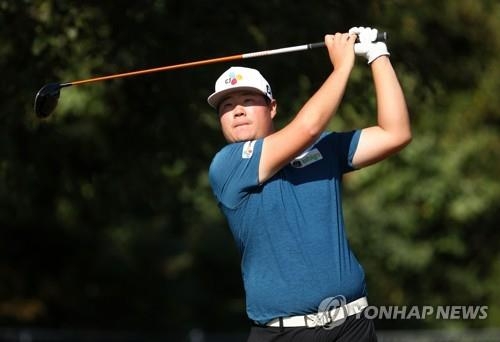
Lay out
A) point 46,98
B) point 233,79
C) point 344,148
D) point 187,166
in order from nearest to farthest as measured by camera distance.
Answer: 1. point 344,148
2. point 233,79
3. point 46,98
4. point 187,166

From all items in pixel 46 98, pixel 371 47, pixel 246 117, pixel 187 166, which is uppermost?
pixel 187 166

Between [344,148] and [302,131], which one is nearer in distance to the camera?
[302,131]

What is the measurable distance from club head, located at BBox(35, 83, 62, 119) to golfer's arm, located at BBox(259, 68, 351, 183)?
6.30 feet

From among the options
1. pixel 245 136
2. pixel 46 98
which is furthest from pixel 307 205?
pixel 46 98

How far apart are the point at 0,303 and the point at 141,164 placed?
27.5ft

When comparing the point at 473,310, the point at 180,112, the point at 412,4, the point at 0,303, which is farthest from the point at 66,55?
the point at 0,303

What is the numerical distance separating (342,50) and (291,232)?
83 cm

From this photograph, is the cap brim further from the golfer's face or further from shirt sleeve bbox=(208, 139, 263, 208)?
shirt sleeve bbox=(208, 139, 263, 208)

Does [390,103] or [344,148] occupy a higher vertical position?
[390,103]

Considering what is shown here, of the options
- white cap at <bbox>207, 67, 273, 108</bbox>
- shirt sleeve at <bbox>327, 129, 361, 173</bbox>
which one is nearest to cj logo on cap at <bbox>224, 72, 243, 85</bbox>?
white cap at <bbox>207, 67, 273, 108</bbox>

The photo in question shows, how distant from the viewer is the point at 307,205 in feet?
17.3

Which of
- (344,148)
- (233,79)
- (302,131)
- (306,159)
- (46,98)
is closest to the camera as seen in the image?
(302,131)

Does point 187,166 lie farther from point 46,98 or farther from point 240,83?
point 240,83

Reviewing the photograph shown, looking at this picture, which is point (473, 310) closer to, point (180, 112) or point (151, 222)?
point (180, 112)
